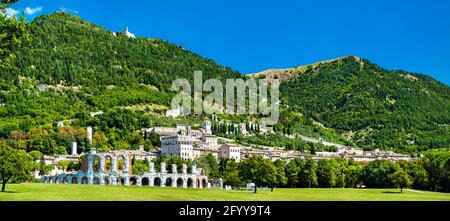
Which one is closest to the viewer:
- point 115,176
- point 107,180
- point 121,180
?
point 107,180

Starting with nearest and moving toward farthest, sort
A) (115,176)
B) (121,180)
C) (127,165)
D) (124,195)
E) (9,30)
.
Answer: (9,30)
(124,195)
(115,176)
(121,180)
(127,165)

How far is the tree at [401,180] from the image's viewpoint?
4469 inches

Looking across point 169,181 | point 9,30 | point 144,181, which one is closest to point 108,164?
point 169,181

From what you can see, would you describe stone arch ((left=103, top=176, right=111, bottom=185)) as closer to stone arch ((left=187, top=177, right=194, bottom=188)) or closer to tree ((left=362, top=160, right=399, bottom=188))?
stone arch ((left=187, top=177, right=194, bottom=188))

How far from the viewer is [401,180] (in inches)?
4444

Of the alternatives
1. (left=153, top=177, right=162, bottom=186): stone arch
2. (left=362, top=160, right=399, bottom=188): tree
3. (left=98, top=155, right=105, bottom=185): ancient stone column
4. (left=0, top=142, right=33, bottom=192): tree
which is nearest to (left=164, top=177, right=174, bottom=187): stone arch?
(left=153, top=177, right=162, bottom=186): stone arch

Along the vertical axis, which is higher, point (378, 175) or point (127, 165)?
point (127, 165)

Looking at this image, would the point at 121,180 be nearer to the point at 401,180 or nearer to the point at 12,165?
the point at 12,165

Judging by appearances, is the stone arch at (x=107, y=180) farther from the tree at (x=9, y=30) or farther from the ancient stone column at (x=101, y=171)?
the tree at (x=9, y=30)

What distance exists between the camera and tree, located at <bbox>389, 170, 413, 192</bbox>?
372ft
